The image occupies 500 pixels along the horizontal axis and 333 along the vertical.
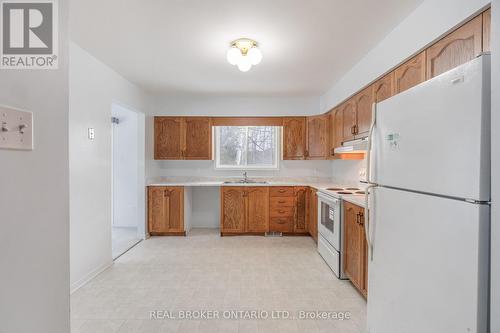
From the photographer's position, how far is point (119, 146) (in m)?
4.92

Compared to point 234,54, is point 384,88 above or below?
below

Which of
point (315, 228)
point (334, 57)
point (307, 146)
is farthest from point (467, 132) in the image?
point (307, 146)

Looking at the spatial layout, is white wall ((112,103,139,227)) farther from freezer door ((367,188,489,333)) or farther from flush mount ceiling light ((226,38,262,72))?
freezer door ((367,188,489,333))

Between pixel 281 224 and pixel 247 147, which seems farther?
pixel 247 147

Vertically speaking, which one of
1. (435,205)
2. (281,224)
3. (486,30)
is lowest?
(281,224)

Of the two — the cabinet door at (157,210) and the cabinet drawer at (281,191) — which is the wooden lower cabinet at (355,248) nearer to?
the cabinet drawer at (281,191)

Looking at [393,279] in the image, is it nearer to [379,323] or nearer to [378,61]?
[379,323]

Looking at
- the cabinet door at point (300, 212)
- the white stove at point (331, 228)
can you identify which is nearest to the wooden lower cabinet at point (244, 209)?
the cabinet door at point (300, 212)

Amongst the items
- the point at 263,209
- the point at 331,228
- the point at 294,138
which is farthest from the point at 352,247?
the point at 294,138

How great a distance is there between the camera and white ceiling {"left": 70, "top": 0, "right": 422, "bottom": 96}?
77.1 inches

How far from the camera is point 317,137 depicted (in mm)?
4504

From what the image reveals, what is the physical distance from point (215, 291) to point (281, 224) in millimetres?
2040

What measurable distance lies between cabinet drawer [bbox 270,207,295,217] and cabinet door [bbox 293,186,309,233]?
0.08 metres

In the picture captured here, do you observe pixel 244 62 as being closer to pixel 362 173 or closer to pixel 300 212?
pixel 362 173
